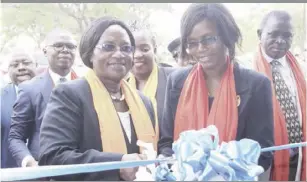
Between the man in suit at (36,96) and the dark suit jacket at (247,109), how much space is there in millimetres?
643

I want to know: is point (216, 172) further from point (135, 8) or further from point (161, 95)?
point (135, 8)

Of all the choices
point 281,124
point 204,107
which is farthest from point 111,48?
point 281,124

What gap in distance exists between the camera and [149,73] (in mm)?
2949

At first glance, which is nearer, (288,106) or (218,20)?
(218,20)

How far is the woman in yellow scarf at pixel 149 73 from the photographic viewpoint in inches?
114

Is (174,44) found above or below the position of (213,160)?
above

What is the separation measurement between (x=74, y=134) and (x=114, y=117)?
0.26 metres

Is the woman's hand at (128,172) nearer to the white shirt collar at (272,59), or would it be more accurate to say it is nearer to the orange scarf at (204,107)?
the orange scarf at (204,107)

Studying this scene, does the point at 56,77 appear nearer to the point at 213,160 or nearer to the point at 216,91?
the point at 216,91

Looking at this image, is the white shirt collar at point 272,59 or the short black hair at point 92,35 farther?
the white shirt collar at point 272,59

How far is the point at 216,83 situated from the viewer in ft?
9.34

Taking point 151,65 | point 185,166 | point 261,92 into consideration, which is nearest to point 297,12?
point 261,92

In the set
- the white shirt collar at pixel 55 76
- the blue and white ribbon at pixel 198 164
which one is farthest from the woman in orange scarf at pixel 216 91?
the white shirt collar at pixel 55 76

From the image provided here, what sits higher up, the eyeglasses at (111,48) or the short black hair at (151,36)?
the short black hair at (151,36)
